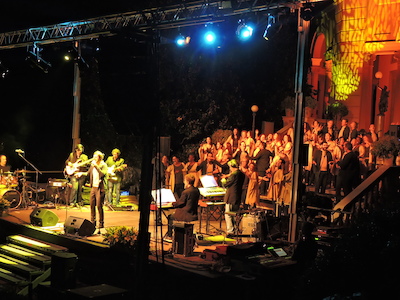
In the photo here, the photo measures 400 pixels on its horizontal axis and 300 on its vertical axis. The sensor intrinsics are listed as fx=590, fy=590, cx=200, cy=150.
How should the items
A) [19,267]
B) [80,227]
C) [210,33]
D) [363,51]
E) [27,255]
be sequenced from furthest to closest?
1. [363,51]
2. [210,33]
3. [80,227]
4. [27,255]
5. [19,267]

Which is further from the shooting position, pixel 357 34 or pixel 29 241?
pixel 357 34

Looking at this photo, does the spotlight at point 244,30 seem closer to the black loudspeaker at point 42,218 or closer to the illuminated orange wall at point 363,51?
the illuminated orange wall at point 363,51

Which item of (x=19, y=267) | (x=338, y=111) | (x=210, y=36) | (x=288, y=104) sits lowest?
(x=19, y=267)

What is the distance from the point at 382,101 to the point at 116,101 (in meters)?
15.6

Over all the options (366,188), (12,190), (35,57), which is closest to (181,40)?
(35,57)

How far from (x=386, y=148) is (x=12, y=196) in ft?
34.3

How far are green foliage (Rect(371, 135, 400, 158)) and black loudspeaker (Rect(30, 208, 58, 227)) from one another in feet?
26.6

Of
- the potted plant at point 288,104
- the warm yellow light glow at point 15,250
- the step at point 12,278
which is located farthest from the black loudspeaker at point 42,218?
the potted plant at point 288,104

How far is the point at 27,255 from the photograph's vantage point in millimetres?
13477

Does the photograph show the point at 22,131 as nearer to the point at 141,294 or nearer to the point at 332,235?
the point at 332,235

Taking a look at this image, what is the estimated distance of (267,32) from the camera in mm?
13039

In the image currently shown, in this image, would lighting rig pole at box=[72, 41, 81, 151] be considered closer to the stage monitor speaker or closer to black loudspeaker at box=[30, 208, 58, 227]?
black loudspeaker at box=[30, 208, 58, 227]

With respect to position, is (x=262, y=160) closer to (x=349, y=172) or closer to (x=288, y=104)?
(x=349, y=172)

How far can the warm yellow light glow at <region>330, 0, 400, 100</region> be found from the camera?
17.4 m
